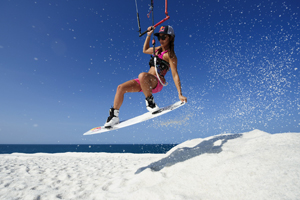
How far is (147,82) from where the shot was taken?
3.48 meters

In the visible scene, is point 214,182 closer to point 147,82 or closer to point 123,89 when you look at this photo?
point 147,82

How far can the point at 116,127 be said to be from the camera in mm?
3758

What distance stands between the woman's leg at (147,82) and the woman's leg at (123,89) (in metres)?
0.33

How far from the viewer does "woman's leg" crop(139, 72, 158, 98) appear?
11.3 ft

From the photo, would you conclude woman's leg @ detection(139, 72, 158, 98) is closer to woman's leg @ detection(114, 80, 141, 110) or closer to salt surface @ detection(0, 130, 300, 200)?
woman's leg @ detection(114, 80, 141, 110)

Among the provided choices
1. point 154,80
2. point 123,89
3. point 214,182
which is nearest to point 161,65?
point 154,80

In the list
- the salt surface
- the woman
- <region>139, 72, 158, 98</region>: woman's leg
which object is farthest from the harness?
the salt surface

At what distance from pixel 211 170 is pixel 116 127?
2377 millimetres

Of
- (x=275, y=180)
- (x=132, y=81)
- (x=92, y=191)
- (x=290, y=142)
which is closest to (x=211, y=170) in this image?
(x=275, y=180)

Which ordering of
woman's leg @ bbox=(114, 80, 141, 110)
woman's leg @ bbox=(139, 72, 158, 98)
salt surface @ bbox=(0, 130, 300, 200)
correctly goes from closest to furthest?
salt surface @ bbox=(0, 130, 300, 200) → woman's leg @ bbox=(139, 72, 158, 98) → woman's leg @ bbox=(114, 80, 141, 110)

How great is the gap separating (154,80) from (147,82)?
23 centimetres

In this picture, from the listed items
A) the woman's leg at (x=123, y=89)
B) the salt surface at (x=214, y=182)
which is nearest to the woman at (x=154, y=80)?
the woman's leg at (x=123, y=89)

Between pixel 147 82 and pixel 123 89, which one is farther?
pixel 123 89

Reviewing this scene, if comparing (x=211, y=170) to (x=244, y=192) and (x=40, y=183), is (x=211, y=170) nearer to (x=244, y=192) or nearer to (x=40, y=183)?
(x=244, y=192)
